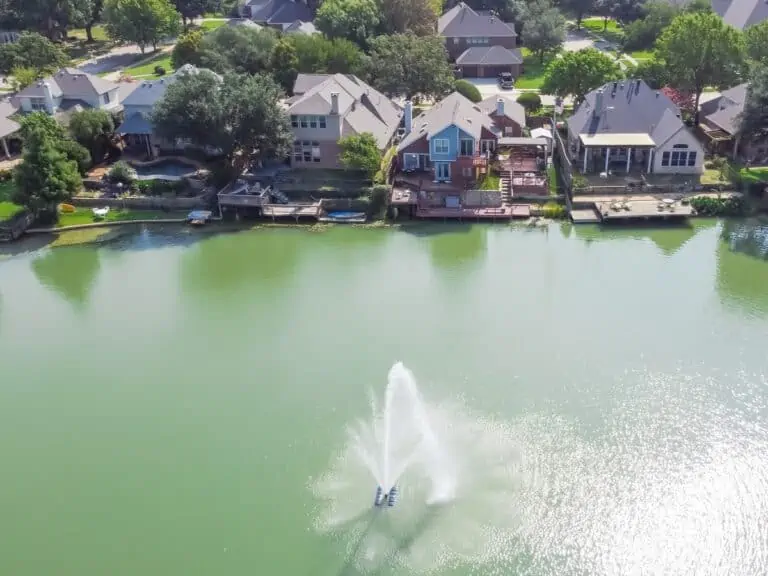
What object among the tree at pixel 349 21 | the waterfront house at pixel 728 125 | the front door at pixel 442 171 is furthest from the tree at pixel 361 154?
the tree at pixel 349 21

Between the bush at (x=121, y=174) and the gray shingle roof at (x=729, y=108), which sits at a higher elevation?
the gray shingle roof at (x=729, y=108)

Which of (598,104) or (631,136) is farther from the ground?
(598,104)

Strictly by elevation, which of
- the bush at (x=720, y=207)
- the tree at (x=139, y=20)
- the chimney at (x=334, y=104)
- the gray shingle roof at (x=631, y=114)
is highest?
the tree at (x=139, y=20)

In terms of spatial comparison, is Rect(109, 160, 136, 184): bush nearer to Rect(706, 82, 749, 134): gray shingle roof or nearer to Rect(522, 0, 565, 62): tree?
Rect(706, 82, 749, 134): gray shingle roof

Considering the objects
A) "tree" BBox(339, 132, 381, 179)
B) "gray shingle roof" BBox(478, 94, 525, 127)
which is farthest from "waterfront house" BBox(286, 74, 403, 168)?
"gray shingle roof" BBox(478, 94, 525, 127)

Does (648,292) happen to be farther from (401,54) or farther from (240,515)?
(401,54)

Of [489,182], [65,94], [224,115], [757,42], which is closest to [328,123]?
[224,115]

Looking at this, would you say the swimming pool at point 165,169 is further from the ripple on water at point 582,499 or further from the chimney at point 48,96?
the ripple on water at point 582,499

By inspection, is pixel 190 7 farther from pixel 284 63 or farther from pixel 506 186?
pixel 506 186
